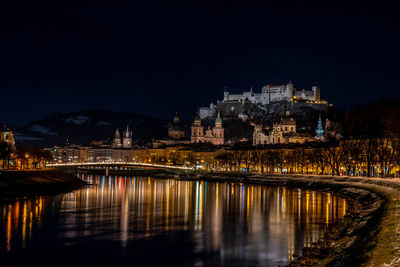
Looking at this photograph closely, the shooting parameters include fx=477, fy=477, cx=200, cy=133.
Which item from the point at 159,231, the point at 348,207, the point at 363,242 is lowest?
the point at 159,231

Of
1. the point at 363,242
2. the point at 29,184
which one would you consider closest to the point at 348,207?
the point at 363,242

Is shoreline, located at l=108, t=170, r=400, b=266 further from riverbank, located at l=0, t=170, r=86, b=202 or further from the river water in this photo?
riverbank, located at l=0, t=170, r=86, b=202

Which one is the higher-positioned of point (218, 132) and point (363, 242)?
point (218, 132)

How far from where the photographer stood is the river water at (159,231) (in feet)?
73.7

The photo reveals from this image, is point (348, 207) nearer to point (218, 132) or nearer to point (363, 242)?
point (363, 242)

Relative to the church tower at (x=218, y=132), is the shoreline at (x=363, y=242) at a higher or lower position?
lower

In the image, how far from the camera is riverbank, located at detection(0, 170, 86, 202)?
48281 millimetres

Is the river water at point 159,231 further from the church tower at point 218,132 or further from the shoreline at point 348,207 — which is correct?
the church tower at point 218,132

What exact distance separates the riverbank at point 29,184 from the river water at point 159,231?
13.5ft

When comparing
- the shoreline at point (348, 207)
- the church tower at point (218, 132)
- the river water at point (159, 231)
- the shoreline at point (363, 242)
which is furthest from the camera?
the church tower at point (218, 132)

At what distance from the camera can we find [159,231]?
30.3 metres

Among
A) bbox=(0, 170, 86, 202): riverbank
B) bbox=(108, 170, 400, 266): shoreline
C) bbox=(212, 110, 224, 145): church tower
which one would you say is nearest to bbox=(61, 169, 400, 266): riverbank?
bbox=(108, 170, 400, 266): shoreline

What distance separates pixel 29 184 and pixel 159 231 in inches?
1131

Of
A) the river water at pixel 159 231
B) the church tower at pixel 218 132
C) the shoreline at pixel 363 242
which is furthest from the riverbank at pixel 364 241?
the church tower at pixel 218 132
